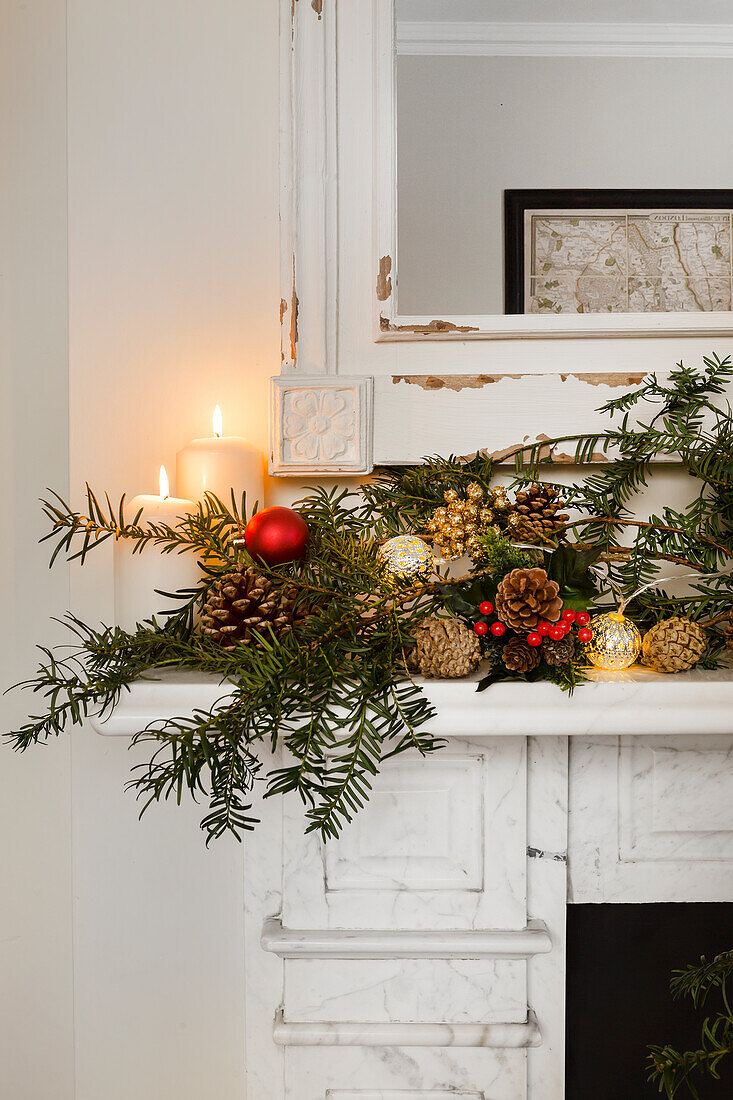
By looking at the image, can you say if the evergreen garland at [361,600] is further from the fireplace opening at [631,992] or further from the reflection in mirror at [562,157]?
the fireplace opening at [631,992]

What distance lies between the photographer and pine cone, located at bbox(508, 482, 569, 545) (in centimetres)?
63

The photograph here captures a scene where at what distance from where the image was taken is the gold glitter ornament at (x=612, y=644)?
1.90 feet

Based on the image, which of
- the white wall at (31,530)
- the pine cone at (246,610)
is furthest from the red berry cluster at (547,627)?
the white wall at (31,530)

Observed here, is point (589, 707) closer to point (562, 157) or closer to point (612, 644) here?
point (612, 644)

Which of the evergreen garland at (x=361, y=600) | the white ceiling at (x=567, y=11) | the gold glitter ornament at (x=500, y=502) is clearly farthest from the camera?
the white ceiling at (x=567, y=11)

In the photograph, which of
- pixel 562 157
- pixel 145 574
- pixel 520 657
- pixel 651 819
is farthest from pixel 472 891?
pixel 562 157

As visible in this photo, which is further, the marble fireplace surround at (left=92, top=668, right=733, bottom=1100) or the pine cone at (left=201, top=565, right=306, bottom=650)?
the marble fireplace surround at (left=92, top=668, right=733, bottom=1100)

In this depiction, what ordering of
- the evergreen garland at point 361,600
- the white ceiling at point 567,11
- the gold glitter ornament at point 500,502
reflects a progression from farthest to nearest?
1. the white ceiling at point 567,11
2. the gold glitter ornament at point 500,502
3. the evergreen garland at point 361,600

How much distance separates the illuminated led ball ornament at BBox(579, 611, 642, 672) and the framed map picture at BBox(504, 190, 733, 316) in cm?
32

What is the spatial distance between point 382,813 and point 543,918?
7.0 inches

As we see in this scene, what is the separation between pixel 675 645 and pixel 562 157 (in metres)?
0.47

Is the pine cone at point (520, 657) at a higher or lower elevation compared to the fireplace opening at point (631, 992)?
higher

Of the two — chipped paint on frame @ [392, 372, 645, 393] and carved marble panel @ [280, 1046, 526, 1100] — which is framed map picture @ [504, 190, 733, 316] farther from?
carved marble panel @ [280, 1046, 526, 1100]

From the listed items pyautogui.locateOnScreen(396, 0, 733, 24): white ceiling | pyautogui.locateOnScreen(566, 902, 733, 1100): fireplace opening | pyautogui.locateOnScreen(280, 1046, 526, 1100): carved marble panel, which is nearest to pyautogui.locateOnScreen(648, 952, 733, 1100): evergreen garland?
pyautogui.locateOnScreen(566, 902, 733, 1100): fireplace opening
